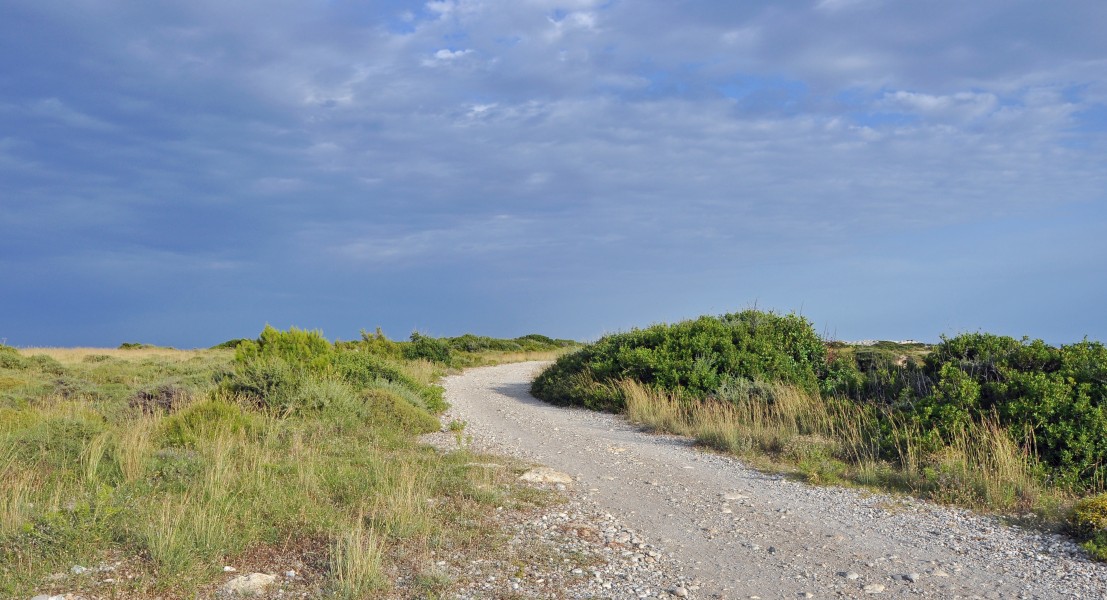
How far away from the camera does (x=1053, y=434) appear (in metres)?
9.34

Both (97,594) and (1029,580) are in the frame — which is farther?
(1029,580)

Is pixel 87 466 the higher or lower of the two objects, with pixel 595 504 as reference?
higher

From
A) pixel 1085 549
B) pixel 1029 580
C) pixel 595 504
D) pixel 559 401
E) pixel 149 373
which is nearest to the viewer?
pixel 1029 580

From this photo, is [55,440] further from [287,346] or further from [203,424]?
[287,346]

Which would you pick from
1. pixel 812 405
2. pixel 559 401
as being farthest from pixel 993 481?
pixel 559 401

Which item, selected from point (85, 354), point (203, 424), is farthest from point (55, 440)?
point (85, 354)

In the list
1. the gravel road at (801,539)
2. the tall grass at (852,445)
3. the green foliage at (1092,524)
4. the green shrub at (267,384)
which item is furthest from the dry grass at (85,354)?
the green foliage at (1092,524)

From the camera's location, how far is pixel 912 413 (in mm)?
10406

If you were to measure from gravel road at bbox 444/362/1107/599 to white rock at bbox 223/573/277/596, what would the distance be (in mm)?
2483

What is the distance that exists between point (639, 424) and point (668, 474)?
15.6 ft

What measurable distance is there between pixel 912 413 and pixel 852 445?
36.6 inches

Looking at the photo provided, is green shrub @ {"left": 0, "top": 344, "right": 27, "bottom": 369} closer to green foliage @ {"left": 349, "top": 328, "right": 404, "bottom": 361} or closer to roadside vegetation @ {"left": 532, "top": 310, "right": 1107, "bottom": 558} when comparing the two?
green foliage @ {"left": 349, "top": 328, "right": 404, "bottom": 361}

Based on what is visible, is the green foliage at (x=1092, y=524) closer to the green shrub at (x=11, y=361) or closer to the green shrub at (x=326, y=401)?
the green shrub at (x=326, y=401)

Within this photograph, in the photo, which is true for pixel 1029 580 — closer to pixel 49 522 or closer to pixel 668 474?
pixel 668 474
